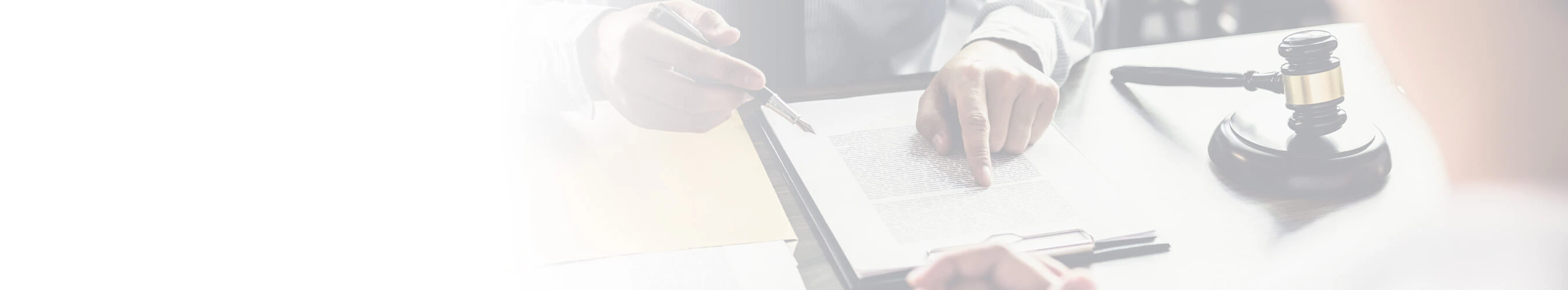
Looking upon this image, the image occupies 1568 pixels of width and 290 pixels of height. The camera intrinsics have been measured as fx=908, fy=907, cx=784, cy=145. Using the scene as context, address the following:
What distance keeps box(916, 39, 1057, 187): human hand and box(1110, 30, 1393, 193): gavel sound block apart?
5.5 inches

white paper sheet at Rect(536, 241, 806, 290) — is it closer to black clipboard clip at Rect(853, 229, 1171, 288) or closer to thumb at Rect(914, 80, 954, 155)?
black clipboard clip at Rect(853, 229, 1171, 288)

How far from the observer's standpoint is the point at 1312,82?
646 millimetres

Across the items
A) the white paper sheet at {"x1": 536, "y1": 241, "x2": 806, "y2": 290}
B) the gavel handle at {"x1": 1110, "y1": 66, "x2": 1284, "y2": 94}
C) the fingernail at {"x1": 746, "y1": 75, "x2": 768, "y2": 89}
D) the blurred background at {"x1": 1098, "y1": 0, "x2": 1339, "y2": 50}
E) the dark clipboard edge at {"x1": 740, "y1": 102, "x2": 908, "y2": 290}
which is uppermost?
the fingernail at {"x1": 746, "y1": 75, "x2": 768, "y2": 89}

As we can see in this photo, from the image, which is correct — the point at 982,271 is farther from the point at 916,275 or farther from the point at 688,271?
the point at 688,271

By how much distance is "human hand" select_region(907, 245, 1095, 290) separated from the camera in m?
0.46

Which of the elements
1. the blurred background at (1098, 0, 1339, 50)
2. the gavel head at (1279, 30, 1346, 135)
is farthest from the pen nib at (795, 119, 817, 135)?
the blurred background at (1098, 0, 1339, 50)

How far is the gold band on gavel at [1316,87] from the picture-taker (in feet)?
2.12

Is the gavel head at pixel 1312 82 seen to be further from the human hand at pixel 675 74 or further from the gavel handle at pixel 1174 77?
the human hand at pixel 675 74

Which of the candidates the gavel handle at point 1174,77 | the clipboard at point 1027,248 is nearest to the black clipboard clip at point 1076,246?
the clipboard at point 1027,248

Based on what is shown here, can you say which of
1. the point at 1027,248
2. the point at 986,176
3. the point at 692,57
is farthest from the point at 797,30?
the point at 1027,248

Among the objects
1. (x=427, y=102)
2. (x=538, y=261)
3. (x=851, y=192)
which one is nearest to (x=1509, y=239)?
(x=851, y=192)

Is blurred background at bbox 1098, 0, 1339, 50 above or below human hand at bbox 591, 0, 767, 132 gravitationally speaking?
below

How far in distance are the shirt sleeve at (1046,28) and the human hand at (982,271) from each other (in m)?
0.51

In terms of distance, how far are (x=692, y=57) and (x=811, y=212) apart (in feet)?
0.64
